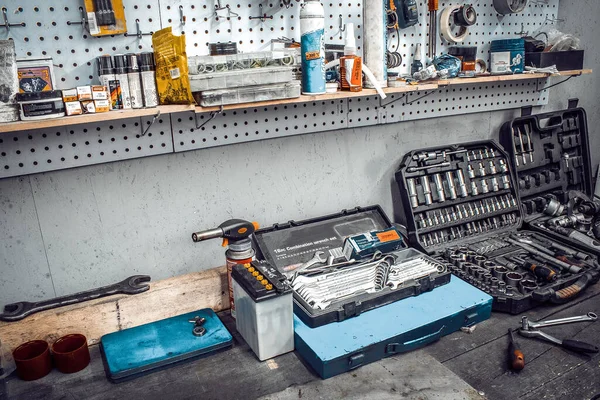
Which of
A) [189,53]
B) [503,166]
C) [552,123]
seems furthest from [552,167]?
[189,53]

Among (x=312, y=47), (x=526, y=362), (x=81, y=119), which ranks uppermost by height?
(x=312, y=47)

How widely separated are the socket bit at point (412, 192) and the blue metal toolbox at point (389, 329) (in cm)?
36

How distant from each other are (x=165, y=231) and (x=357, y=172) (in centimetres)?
68

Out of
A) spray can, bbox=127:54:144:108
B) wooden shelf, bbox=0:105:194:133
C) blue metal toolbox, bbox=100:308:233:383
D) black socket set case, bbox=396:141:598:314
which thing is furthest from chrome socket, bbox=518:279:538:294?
spray can, bbox=127:54:144:108

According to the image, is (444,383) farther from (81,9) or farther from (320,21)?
(81,9)

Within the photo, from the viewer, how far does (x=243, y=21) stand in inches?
52.3

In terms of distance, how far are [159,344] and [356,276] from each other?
1.85 feet

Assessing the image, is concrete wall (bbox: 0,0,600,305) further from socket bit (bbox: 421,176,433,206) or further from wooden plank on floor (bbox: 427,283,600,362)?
wooden plank on floor (bbox: 427,283,600,362)

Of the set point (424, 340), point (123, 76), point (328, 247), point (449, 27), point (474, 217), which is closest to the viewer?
point (123, 76)

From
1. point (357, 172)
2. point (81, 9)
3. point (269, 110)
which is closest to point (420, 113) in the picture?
point (357, 172)

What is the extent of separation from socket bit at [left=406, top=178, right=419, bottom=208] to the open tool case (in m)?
0.46

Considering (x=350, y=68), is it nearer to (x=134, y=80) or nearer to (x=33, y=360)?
(x=134, y=80)

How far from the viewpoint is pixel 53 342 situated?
3.97 ft

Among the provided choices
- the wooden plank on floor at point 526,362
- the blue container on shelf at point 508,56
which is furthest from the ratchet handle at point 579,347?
the blue container on shelf at point 508,56
